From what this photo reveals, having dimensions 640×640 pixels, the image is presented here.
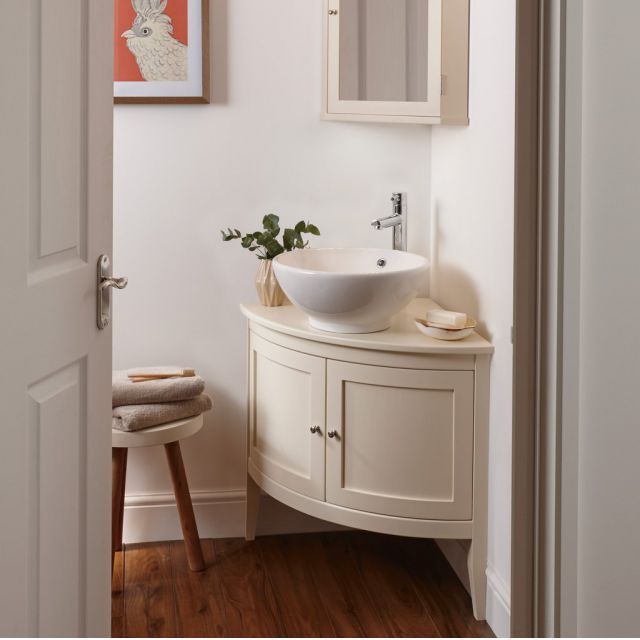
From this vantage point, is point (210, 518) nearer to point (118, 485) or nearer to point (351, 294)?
point (118, 485)

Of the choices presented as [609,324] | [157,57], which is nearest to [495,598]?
[609,324]

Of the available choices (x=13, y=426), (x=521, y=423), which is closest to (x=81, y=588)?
(x=13, y=426)

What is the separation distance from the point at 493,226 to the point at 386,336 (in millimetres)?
401

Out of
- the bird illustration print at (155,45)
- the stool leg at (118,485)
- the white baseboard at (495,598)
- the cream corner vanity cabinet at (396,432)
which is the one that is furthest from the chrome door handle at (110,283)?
the bird illustration print at (155,45)

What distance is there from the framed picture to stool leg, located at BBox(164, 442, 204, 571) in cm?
112

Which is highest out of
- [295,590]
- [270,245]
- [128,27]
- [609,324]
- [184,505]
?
[128,27]

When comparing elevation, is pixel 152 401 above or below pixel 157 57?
below

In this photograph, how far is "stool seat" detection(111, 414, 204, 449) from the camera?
2.23 m

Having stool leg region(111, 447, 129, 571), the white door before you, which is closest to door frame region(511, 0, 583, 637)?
the white door

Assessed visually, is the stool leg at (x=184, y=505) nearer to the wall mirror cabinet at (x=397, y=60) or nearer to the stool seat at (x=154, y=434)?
the stool seat at (x=154, y=434)

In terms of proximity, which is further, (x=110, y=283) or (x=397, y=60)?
(x=397, y=60)

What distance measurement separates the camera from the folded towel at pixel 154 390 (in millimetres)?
2266

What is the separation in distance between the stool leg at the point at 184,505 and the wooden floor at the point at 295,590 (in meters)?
0.05

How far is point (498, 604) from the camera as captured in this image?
201 centimetres
